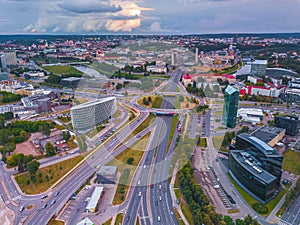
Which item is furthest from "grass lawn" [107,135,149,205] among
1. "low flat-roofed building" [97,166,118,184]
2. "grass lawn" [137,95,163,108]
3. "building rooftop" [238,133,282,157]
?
"grass lawn" [137,95,163,108]

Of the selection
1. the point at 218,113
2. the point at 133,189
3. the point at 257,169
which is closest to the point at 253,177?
the point at 257,169

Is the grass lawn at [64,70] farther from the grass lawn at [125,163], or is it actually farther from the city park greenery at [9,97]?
the grass lawn at [125,163]

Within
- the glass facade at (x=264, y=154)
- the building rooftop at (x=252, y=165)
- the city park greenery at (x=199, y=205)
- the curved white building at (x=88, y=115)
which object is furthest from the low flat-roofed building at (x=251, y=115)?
the curved white building at (x=88, y=115)

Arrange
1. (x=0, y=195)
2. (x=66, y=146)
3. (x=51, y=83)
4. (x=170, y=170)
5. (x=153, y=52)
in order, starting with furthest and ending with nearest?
1. (x=153, y=52)
2. (x=51, y=83)
3. (x=66, y=146)
4. (x=170, y=170)
5. (x=0, y=195)

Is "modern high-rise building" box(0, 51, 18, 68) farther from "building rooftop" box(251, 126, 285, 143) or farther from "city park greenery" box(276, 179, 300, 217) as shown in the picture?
"city park greenery" box(276, 179, 300, 217)

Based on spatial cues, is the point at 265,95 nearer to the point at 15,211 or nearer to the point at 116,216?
the point at 116,216

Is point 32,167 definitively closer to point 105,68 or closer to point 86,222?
point 86,222

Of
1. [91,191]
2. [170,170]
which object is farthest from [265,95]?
[91,191]
